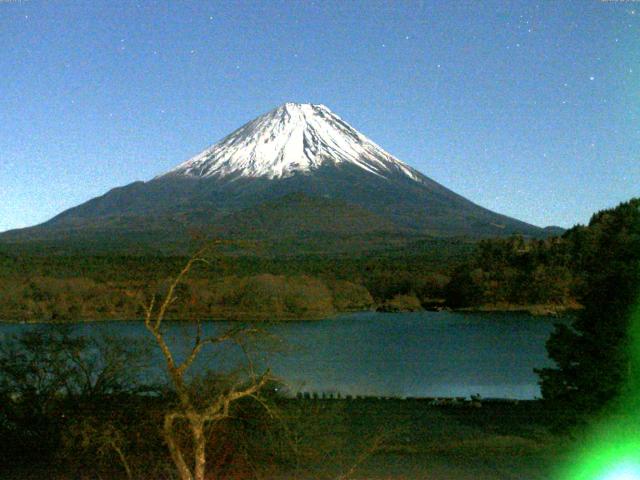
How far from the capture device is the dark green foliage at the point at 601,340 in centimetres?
713

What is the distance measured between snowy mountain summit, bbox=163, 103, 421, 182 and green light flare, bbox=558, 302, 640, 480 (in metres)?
75.9

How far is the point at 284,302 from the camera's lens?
33.6 meters

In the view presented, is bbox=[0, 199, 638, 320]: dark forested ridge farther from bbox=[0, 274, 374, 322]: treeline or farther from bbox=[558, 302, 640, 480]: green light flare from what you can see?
bbox=[558, 302, 640, 480]: green light flare

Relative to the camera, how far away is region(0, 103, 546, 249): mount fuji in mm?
64938

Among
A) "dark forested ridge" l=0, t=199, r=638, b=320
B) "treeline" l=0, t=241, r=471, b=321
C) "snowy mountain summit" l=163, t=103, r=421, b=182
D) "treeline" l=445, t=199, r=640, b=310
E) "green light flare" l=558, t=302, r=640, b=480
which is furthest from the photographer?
"snowy mountain summit" l=163, t=103, r=421, b=182

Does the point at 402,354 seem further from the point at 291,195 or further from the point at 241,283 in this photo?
the point at 291,195

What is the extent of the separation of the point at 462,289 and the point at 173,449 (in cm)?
4138

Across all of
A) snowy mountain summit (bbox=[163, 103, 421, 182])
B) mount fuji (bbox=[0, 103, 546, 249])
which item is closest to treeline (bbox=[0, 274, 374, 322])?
mount fuji (bbox=[0, 103, 546, 249])

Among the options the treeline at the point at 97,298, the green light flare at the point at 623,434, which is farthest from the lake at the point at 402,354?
the green light flare at the point at 623,434

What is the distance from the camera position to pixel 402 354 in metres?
24.5

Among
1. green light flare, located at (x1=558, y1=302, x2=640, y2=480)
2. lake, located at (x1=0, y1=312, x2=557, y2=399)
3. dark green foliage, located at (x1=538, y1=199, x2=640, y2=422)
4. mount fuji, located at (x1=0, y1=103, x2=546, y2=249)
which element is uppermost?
mount fuji, located at (x1=0, y1=103, x2=546, y2=249)

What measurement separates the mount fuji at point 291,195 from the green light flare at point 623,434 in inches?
1928

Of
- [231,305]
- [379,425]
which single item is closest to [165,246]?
[231,305]

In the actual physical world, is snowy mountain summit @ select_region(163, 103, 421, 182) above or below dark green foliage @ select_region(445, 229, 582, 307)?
above
